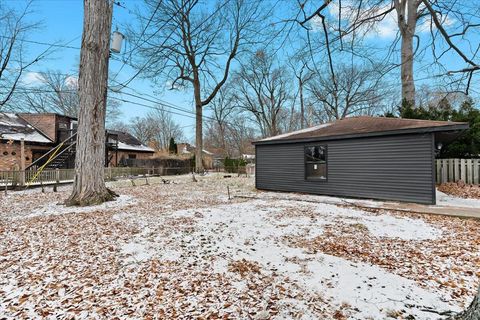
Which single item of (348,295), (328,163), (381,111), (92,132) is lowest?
(348,295)

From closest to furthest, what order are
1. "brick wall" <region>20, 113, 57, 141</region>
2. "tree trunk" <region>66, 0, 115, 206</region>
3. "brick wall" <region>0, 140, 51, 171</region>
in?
"tree trunk" <region>66, 0, 115, 206</region>
"brick wall" <region>0, 140, 51, 171</region>
"brick wall" <region>20, 113, 57, 141</region>

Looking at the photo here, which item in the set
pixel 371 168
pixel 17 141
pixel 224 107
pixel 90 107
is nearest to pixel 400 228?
pixel 371 168

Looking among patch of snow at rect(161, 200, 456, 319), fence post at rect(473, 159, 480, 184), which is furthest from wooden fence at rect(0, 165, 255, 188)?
fence post at rect(473, 159, 480, 184)

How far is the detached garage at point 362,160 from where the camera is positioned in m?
7.48

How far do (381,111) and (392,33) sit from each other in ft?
79.2

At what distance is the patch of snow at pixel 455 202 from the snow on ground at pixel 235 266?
1946mm

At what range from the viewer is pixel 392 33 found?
4.33 meters

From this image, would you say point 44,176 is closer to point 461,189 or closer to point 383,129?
point 383,129

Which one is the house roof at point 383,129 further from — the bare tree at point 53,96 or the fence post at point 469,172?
the bare tree at point 53,96

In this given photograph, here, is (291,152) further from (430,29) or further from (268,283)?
(268,283)

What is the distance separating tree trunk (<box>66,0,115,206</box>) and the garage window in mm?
7635

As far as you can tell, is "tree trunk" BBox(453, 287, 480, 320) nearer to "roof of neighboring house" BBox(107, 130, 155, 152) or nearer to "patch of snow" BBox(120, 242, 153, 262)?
"patch of snow" BBox(120, 242, 153, 262)

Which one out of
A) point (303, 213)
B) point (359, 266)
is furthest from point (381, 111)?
point (359, 266)

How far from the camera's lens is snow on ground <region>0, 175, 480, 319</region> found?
246cm
